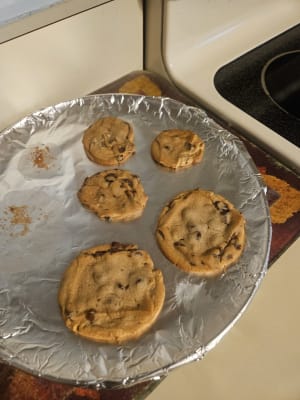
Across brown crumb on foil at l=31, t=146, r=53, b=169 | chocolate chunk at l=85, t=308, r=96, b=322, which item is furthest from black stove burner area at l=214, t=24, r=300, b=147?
chocolate chunk at l=85, t=308, r=96, b=322

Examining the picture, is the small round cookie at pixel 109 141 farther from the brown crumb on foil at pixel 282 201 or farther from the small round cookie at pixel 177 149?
the brown crumb on foil at pixel 282 201

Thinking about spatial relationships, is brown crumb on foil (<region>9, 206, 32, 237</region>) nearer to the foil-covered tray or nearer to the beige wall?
the foil-covered tray

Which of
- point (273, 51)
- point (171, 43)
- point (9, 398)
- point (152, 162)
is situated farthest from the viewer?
point (273, 51)

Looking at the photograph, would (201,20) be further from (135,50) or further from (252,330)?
(252,330)

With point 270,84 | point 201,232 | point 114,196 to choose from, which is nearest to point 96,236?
point 114,196

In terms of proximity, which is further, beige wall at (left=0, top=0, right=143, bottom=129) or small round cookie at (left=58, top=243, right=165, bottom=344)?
beige wall at (left=0, top=0, right=143, bottom=129)

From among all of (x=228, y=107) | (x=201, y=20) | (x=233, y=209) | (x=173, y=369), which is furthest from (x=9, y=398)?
(x=201, y=20)
